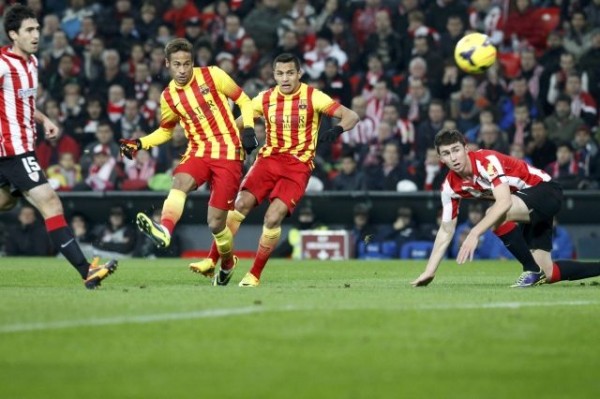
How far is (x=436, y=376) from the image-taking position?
612cm

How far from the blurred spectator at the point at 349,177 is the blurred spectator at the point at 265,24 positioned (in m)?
3.53

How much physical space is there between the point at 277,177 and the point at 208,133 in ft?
2.45

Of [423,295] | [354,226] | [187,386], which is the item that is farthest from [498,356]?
[354,226]

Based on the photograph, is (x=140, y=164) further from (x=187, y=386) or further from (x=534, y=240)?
(x=187, y=386)

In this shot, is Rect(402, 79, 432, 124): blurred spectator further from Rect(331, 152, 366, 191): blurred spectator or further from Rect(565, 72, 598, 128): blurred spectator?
Rect(565, 72, 598, 128): blurred spectator

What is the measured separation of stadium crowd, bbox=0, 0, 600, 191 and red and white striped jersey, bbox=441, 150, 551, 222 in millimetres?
7952

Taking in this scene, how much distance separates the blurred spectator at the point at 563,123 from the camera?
66.5 feet

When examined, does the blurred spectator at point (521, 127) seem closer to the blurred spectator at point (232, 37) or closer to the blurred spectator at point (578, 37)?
the blurred spectator at point (578, 37)

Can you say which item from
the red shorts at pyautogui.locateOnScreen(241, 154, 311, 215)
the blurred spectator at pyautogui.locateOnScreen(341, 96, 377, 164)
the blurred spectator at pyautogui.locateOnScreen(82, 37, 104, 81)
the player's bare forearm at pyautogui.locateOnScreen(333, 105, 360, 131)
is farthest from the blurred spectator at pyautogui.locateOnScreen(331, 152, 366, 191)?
the player's bare forearm at pyautogui.locateOnScreen(333, 105, 360, 131)

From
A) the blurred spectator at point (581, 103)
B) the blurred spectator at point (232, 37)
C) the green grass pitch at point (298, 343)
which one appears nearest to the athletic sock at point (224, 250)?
the green grass pitch at point (298, 343)

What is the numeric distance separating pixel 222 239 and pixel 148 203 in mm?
8882

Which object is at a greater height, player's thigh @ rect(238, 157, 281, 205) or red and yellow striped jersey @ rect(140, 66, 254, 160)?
red and yellow striped jersey @ rect(140, 66, 254, 160)

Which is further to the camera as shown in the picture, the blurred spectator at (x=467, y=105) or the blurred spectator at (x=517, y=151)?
the blurred spectator at (x=467, y=105)

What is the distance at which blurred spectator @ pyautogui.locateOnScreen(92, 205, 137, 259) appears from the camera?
20688mm
